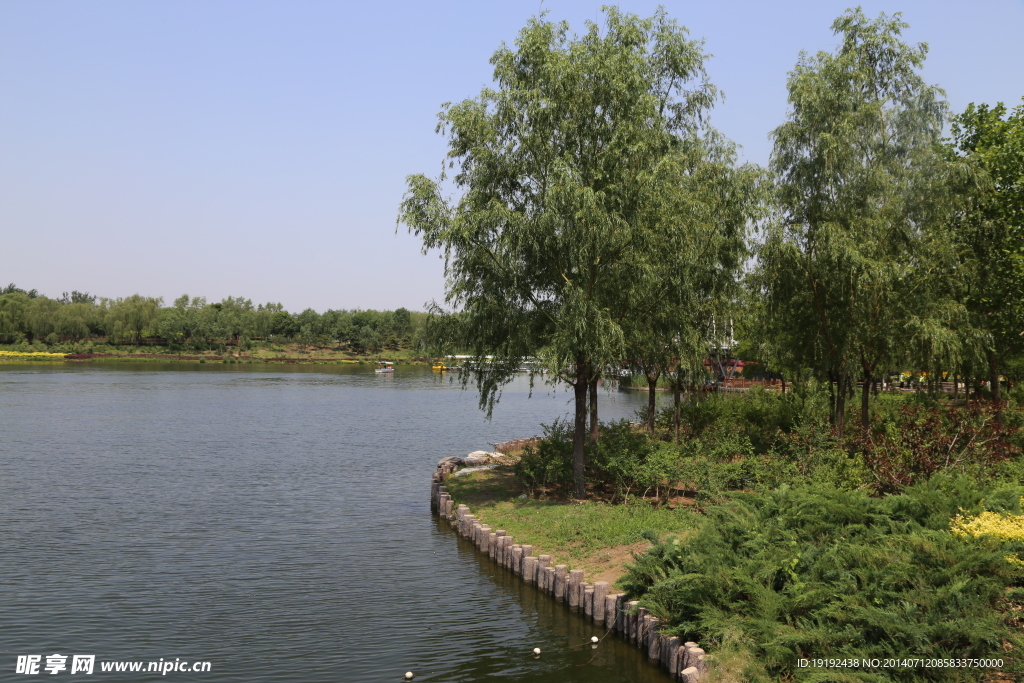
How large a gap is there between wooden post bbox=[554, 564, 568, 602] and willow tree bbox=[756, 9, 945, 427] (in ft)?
41.0

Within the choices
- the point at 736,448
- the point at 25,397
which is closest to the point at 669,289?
the point at 736,448

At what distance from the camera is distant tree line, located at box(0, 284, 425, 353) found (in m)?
154

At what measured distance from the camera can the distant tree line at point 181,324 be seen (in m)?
154

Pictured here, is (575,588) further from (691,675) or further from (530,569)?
(691,675)

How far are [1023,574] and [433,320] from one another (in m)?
15.4

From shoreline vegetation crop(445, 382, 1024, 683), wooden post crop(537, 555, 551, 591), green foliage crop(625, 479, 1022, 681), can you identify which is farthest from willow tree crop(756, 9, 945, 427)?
wooden post crop(537, 555, 551, 591)

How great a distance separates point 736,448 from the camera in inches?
836

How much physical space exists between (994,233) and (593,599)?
65.7 feet

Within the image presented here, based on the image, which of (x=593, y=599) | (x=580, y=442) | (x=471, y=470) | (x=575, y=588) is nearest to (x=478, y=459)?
(x=471, y=470)

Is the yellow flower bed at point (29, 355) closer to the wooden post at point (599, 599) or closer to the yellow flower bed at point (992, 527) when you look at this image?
the wooden post at point (599, 599)

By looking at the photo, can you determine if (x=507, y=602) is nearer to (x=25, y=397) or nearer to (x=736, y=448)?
(x=736, y=448)

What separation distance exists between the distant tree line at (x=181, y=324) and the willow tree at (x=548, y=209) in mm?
118926

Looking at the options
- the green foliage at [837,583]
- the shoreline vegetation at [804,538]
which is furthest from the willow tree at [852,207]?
the green foliage at [837,583]

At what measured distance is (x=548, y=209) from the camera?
1944 cm
